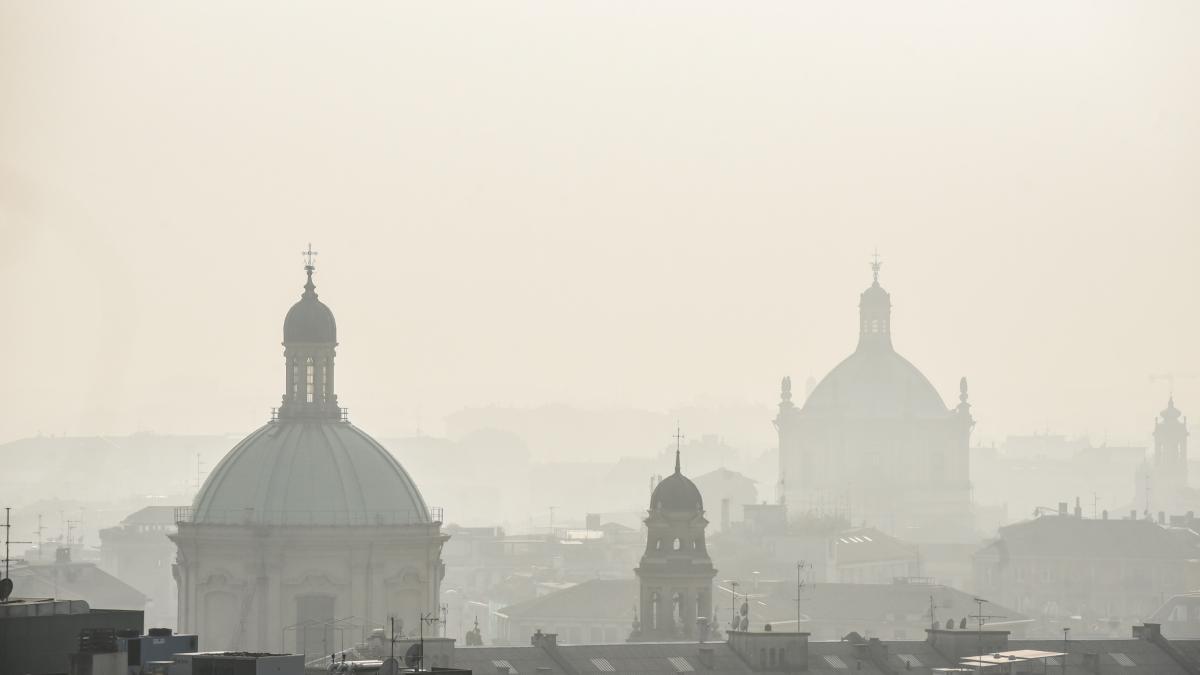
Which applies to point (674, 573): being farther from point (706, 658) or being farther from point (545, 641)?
point (706, 658)

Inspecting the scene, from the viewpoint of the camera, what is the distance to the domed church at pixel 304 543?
97688mm

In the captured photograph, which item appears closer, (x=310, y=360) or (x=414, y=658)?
(x=414, y=658)

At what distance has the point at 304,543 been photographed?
323 ft

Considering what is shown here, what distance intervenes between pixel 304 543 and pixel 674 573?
32.8 ft

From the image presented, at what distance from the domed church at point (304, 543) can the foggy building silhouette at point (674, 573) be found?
5712mm

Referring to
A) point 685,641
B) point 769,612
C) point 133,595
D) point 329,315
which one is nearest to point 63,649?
point 685,641

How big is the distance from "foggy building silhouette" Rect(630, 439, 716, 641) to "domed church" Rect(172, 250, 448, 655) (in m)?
5.71

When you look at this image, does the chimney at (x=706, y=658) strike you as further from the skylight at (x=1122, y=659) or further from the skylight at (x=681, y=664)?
the skylight at (x=1122, y=659)

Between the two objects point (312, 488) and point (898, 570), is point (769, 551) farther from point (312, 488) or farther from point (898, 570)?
point (312, 488)

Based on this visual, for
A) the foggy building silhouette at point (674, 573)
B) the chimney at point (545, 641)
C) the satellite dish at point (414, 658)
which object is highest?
the foggy building silhouette at point (674, 573)

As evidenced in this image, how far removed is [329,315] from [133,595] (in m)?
57.3

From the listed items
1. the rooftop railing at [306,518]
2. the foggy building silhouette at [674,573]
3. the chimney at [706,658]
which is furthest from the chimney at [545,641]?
the rooftop railing at [306,518]

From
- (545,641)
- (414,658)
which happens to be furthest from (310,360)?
(414,658)

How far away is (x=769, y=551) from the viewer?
183 meters
